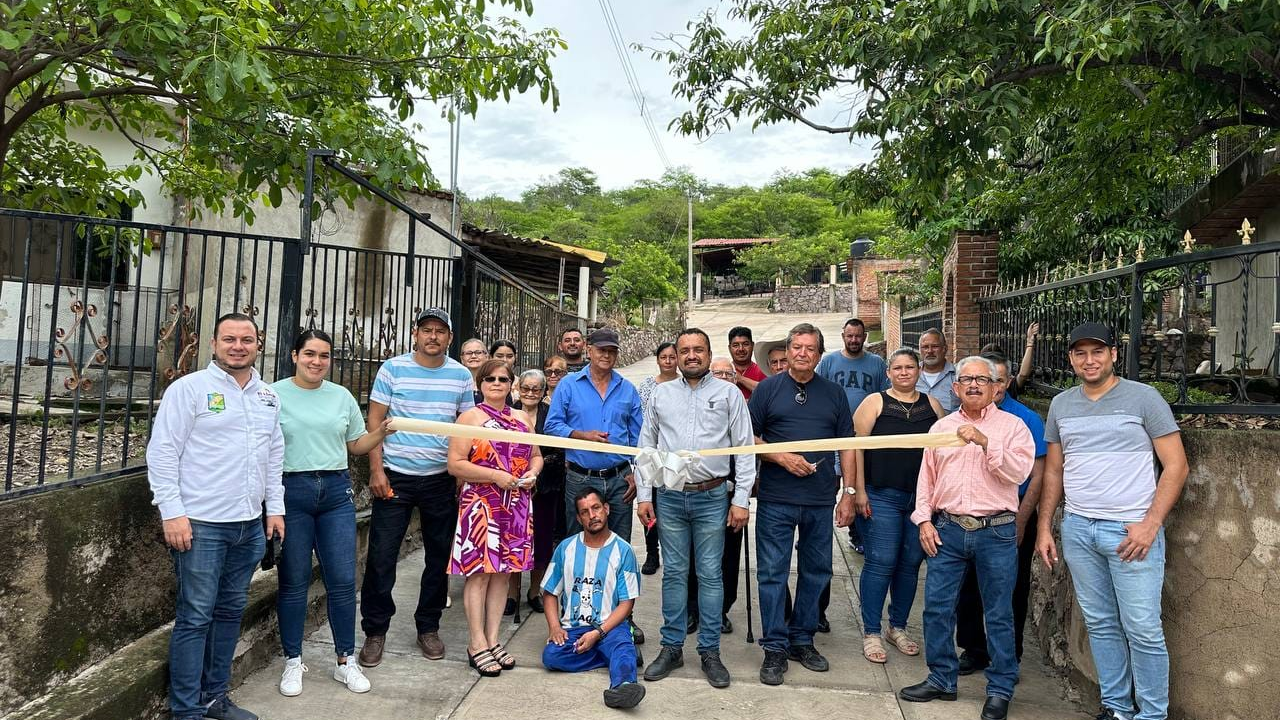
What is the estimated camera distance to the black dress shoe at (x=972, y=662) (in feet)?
14.1

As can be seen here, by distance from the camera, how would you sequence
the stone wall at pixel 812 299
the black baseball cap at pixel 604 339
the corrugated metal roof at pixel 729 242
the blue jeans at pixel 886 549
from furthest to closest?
the corrugated metal roof at pixel 729 242 < the stone wall at pixel 812 299 < the black baseball cap at pixel 604 339 < the blue jeans at pixel 886 549

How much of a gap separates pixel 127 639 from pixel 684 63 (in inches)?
193

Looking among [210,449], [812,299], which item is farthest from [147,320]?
[812,299]

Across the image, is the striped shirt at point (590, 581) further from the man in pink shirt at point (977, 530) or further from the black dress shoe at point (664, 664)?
the man in pink shirt at point (977, 530)

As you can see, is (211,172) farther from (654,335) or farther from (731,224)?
(731,224)

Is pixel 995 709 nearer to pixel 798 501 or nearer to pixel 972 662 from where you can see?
pixel 972 662

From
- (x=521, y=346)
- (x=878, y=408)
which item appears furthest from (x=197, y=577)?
(x=521, y=346)

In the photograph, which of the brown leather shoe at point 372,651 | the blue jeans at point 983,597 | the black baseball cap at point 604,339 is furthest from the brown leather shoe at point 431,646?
the blue jeans at point 983,597

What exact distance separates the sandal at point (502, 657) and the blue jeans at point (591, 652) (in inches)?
6.9

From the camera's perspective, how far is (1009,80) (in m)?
4.70

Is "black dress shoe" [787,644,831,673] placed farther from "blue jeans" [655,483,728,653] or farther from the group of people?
"blue jeans" [655,483,728,653]

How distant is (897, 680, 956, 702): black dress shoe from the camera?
12.7ft

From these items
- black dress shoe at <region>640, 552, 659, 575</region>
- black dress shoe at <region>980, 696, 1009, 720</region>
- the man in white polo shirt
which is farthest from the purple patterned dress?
black dress shoe at <region>980, 696, 1009, 720</region>

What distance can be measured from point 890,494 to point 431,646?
261cm
